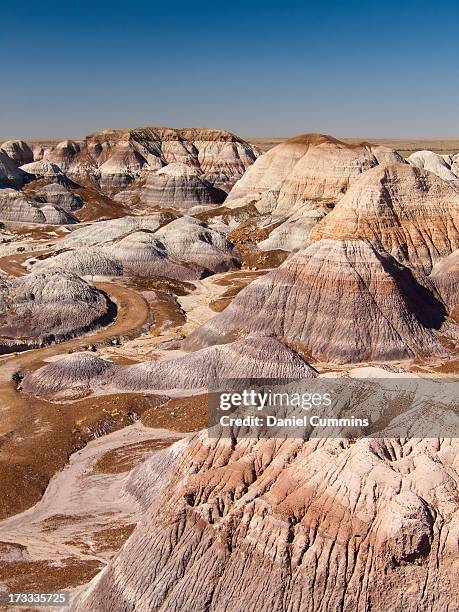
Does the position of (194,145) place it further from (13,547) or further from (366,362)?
(13,547)

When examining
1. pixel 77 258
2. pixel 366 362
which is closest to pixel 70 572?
pixel 366 362

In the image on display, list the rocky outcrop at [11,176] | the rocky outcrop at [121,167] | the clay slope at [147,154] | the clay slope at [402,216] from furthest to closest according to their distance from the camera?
Result: the clay slope at [147,154] → the rocky outcrop at [121,167] → the rocky outcrop at [11,176] → the clay slope at [402,216]

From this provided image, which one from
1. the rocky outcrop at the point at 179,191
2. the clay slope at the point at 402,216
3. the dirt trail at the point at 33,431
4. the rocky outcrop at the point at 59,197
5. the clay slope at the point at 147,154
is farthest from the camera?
the clay slope at the point at 147,154

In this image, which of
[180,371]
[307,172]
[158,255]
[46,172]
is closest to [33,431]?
[180,371]

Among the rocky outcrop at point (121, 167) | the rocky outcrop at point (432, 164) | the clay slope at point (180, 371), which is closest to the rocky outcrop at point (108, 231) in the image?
the clay slope at point (180, 371)

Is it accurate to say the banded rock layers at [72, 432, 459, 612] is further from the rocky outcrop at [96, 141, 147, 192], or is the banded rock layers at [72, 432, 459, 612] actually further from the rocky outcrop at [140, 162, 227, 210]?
the rocky outcrop at [96, 141, 147, 192]

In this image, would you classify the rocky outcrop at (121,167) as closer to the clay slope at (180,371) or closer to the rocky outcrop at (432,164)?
the rocky outcrop at (432,164)

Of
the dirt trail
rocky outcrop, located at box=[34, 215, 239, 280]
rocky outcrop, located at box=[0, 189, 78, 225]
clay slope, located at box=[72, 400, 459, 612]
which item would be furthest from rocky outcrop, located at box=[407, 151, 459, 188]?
clay slope, located at box=[72, 400, 459, 612]
